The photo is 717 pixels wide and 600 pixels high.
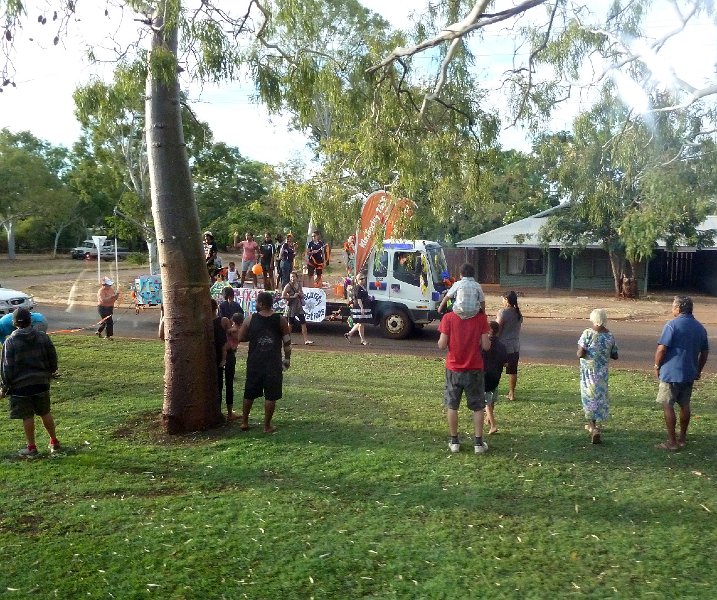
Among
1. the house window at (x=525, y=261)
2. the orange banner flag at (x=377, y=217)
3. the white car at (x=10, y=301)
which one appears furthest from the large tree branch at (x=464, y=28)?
the house window at (x=525, y=261)

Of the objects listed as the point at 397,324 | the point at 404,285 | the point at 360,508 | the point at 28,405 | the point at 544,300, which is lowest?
the point at 360,508

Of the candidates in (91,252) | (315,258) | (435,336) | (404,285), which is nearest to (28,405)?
(404,285)

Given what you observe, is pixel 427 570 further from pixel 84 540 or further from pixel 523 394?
pixel 523 394

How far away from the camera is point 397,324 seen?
54.4ft

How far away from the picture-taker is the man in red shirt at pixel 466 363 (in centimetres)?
724

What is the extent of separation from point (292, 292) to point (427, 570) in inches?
457

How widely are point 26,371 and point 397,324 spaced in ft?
33.4

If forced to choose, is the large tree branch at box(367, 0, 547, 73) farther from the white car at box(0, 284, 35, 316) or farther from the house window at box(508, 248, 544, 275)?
the house window at box(508, 248, 544, 275)

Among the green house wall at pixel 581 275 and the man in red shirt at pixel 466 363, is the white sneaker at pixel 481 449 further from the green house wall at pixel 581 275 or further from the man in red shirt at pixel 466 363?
the green house wall at pixel 581 275

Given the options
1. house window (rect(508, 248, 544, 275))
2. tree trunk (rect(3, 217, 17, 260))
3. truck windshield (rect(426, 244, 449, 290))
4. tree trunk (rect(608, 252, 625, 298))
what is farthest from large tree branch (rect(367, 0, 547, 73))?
tree trunk (rect(3, 217, 17, 260))

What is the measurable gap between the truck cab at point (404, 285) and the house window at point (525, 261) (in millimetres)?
19912

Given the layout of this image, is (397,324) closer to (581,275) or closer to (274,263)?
(274,263)

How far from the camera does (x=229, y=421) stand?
867 centimetres

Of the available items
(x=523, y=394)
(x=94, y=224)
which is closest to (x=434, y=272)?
(x=523, y=394)
